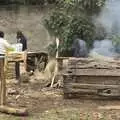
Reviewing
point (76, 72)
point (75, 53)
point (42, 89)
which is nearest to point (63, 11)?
point (75, 53)

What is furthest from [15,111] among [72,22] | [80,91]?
[72,22]

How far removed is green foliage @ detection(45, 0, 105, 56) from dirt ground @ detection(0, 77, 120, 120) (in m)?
3.74

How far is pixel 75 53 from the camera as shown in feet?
45.0

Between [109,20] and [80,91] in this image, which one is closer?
[80,91]

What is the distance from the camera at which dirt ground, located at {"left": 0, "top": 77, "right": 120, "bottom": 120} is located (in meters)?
8.36

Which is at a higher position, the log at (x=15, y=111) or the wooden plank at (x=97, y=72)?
the wooden plank at (x=97, y=72)

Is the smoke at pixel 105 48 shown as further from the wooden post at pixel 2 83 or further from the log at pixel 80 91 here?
the wooden post at pixel 2 83

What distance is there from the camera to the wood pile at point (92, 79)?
32.5 ft

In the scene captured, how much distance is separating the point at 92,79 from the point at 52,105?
3.67 ft

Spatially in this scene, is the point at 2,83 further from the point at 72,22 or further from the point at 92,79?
the point at 72,22

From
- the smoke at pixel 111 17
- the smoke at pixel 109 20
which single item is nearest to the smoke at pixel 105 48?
the smoke at pixel 109 20

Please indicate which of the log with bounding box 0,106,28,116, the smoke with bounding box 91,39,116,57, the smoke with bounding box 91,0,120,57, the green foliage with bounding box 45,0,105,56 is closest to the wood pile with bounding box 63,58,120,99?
the log with bounding box 0,106,28,116

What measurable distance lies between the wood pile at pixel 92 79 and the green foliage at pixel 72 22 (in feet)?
17.1

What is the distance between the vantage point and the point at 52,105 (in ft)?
31.2
